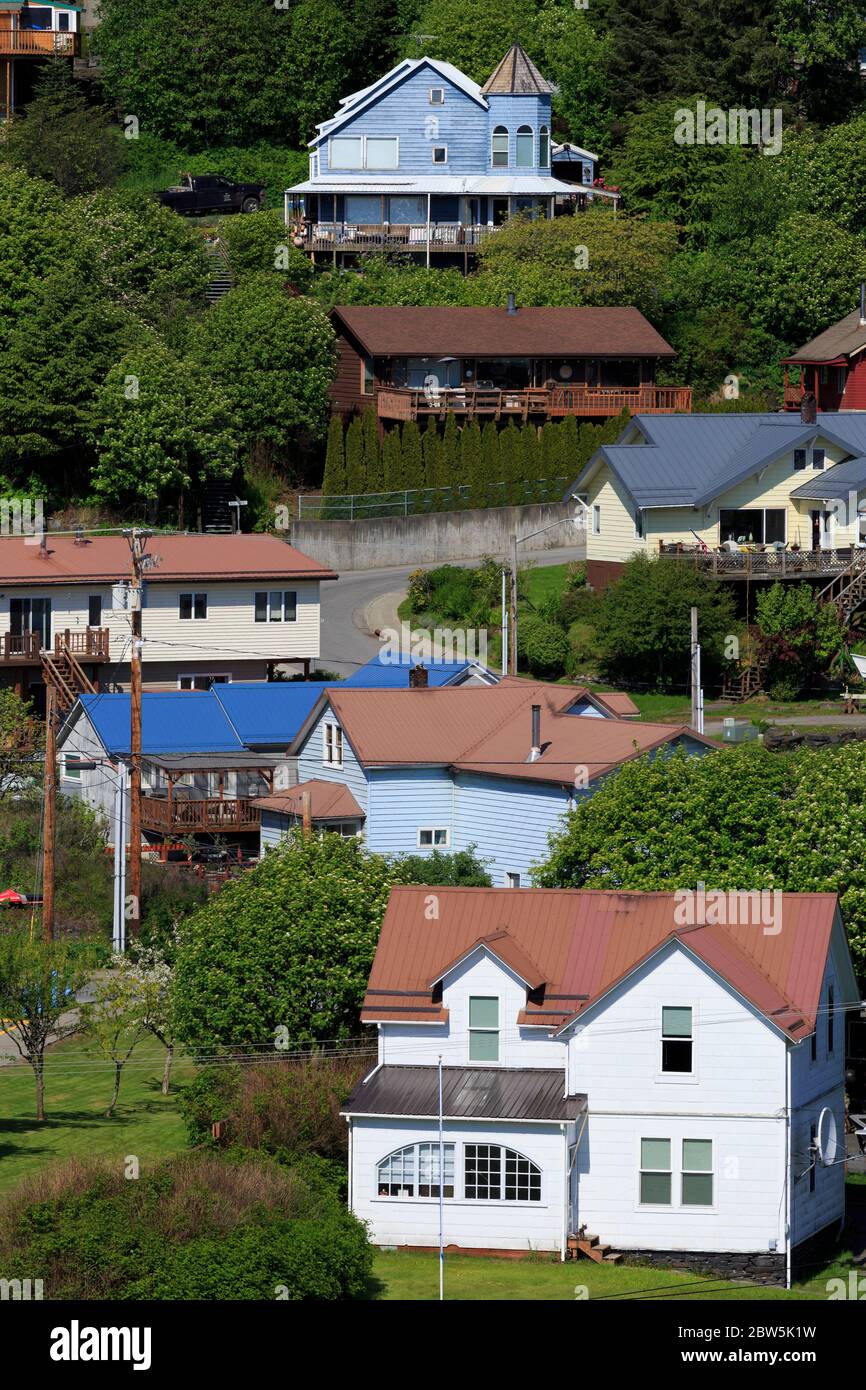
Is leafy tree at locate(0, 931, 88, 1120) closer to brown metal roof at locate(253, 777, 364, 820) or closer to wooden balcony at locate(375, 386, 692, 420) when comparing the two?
brown metal roof at locate(253, 777, 364, 820)

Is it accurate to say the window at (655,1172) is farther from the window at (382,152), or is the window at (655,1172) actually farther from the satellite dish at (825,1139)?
the window at (382,152)

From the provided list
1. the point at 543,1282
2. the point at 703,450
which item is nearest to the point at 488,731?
the point at 703,450

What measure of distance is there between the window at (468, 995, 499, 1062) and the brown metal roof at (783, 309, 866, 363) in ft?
153

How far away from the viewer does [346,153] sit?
10869 centimetres

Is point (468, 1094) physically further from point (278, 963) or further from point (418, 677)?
point (418, 677)

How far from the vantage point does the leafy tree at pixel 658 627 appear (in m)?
75.6

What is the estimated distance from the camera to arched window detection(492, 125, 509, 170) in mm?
109062

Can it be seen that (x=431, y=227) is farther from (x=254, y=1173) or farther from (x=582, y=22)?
(x=254, y=1173)

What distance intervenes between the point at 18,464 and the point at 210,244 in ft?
54.3

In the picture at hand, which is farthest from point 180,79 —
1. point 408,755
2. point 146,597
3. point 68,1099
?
point 68,1099

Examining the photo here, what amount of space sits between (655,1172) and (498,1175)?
2630mm

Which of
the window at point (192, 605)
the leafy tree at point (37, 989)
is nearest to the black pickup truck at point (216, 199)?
the window at point (192, 605)

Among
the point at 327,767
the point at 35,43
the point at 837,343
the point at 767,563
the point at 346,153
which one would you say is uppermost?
the point at 35,43

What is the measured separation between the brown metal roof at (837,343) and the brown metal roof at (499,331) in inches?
180
